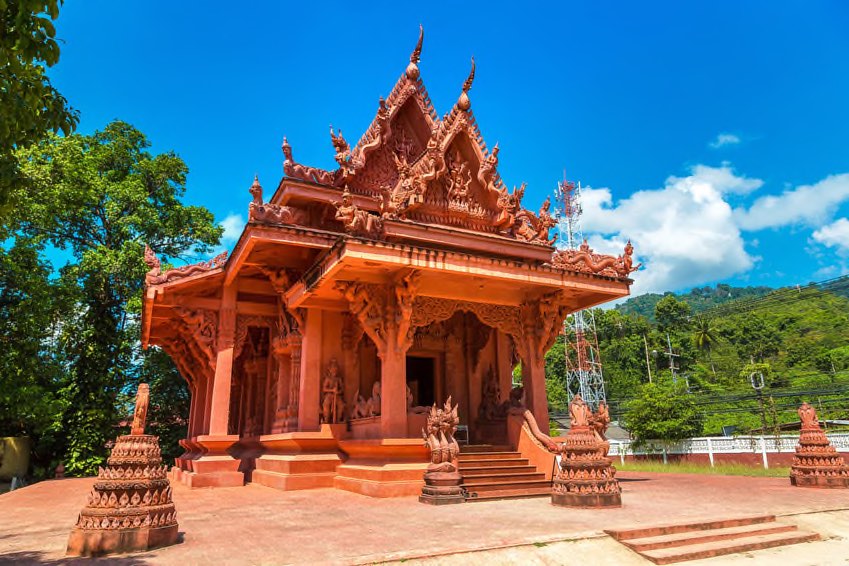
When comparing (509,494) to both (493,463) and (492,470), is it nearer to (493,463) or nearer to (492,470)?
(492,470)

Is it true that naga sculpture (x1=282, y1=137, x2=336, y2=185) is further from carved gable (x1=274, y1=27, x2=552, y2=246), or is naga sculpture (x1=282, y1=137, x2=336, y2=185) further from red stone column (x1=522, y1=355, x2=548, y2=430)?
red stone column (x1=522, y1=355, x2=548, y2=430)

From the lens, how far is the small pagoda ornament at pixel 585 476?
6.96m

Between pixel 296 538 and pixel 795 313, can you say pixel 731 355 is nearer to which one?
pixel 795 313

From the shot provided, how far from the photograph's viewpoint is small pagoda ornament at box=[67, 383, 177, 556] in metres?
4.77

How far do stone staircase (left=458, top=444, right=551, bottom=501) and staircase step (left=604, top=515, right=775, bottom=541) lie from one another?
10.4ft

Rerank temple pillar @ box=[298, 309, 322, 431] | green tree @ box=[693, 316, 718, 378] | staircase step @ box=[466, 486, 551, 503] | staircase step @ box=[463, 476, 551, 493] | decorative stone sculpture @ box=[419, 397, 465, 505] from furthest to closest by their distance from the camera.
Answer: green tree @ box=[693, 316, 718, 378] → temple pillar @ box=[298, 309, 322, 431] → staircase step @ box=[463, 476, 551, 493] → staircase step @ box=[466, 486, 551, 503] → decorative stone sculpture @ box=[419, 397, 465, 505]

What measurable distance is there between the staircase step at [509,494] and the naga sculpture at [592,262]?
4.50m

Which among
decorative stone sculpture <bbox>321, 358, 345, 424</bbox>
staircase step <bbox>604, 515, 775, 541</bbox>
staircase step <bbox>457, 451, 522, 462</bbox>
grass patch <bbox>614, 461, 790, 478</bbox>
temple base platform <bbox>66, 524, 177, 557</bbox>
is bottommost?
grass patch <bbox>614, 461, 790, 478</bbox>

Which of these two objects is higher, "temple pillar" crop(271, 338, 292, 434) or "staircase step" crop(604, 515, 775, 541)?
"temple pillar" crop(271, 338, 292, 434)

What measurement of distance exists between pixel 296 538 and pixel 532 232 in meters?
8.63

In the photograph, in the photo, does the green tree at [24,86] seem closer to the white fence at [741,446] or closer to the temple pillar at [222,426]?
the temple pillar at [222,426]

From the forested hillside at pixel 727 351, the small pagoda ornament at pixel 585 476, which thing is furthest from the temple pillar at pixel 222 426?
the forested hillside at pixel 727 351

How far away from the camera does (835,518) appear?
251 inches

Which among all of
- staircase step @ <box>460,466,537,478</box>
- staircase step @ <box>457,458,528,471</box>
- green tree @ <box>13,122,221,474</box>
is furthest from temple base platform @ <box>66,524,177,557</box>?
green tree @ <box>13,122,221,474</box>
